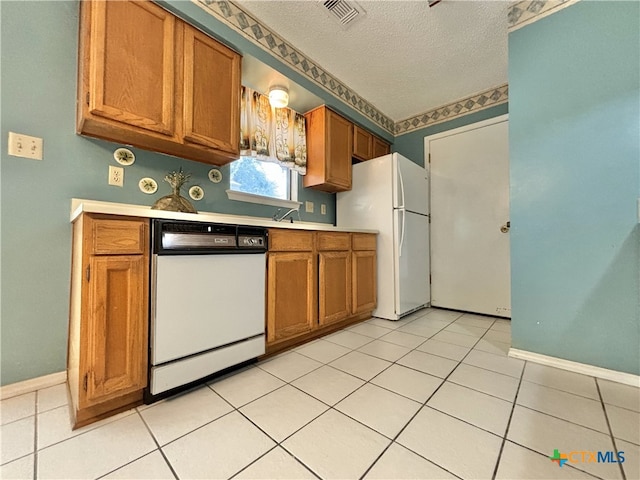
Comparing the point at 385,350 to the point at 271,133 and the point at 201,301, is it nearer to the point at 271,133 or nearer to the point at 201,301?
the point at 201,301

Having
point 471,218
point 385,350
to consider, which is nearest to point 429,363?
point 385,350

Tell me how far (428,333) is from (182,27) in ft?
9.32

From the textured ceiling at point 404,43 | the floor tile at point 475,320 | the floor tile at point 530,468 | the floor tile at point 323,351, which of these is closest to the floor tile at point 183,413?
the floor tile at point 323,351

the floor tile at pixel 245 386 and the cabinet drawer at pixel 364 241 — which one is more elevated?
the cabinet drawer at pixel 364 241

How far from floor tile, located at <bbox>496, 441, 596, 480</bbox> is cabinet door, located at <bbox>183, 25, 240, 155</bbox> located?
2.10m

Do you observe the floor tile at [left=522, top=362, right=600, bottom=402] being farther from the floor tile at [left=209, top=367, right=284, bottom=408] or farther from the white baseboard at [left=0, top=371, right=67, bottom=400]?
the white baseboard at [left=0, top=371, right=67, bottom=400]

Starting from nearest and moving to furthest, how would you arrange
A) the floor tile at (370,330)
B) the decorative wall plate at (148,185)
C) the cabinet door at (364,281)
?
the decorative wall plate at (148,185) → the floor tile at (370,330) → the cabinet door at (364,281)

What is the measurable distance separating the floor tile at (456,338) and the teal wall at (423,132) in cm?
215

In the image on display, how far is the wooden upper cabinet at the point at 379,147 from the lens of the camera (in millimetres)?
3246

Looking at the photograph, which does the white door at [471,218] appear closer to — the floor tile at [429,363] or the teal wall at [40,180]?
the floor tile at [429,363]

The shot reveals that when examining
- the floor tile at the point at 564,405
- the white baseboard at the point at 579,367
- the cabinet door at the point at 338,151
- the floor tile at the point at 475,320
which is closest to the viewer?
the floor tile at the point at 564,405

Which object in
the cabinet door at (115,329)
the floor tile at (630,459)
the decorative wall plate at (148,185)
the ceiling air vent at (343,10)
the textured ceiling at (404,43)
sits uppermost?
the textured ceiling at (404,43)

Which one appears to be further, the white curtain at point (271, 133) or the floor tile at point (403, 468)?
the white curtain at point (271, 133)

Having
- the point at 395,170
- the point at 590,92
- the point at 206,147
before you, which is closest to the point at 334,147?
the point at 395,170
